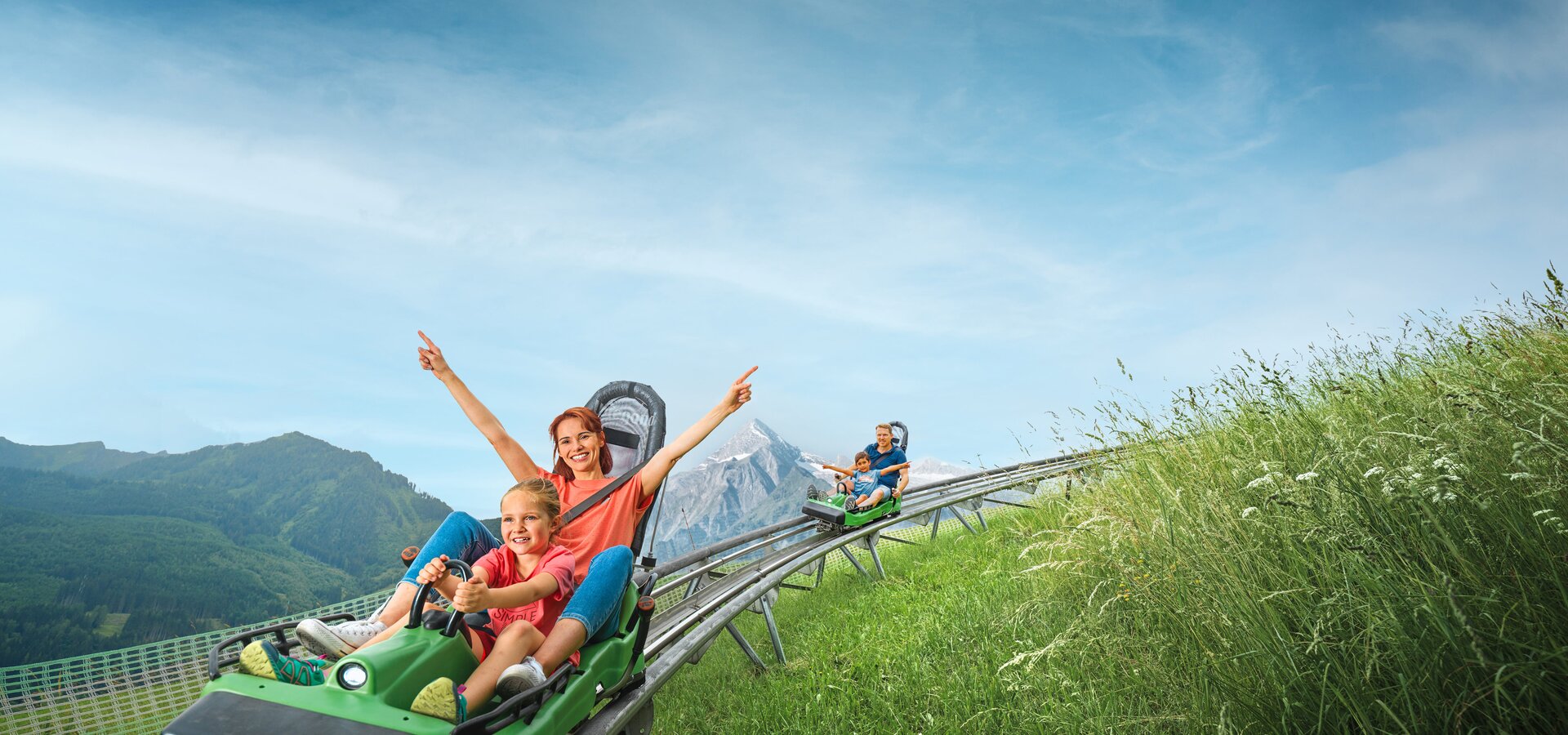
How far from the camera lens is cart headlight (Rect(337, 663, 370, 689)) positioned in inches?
98.0

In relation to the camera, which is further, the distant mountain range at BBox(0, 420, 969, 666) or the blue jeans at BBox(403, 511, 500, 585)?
the distant mountain range at BBox(0, 420, 969, 666)

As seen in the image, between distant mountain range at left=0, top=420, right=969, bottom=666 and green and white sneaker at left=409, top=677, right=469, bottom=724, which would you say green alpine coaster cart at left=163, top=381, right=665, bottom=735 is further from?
distant mountain range at left=0, top=420, right=969, bottom=666

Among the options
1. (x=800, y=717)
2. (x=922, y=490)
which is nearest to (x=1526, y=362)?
(x=800, y=717)

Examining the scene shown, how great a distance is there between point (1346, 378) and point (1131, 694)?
2.61 m

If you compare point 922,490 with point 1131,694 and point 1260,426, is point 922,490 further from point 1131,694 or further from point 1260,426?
point 1131,694

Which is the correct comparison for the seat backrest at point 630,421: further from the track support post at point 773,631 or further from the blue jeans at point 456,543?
the track support post at point 773,631

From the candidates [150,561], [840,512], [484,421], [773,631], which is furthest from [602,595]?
[150,561]

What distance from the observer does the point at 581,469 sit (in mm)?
4176

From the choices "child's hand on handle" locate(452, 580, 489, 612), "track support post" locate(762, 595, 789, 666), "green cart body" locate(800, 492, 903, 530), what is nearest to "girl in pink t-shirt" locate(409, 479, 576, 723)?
"child's hand on handle" locate(452, 580, 489, 612)

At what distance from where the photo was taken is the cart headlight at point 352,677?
2490mm

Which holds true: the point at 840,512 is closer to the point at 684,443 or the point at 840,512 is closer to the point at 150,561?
the point at 684,443

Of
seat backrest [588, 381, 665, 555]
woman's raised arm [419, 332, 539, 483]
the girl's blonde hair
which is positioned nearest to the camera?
the girl's blonde hair

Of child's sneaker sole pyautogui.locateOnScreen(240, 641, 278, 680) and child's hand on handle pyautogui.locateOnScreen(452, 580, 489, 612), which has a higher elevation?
child's hand on handle pyautogui.locateOnScreen(452, 580, 489, 612)

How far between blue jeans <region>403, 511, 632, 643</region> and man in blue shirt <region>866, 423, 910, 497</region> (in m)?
7.12
